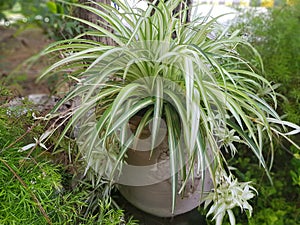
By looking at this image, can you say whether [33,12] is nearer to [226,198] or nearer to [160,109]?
[160,109]

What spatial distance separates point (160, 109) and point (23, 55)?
223 centimetres

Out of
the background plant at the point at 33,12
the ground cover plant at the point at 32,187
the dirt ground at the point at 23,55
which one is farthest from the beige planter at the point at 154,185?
the dirt ground at the point at 23,55

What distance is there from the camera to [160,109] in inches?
33.7

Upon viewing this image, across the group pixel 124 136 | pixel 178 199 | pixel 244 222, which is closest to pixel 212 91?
pixel 124 136

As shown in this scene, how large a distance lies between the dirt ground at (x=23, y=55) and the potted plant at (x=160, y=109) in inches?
65.7

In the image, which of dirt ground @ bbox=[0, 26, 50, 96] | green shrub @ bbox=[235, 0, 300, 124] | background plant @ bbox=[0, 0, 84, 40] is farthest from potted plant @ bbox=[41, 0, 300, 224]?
dirt ground @ bbox=[0, 26, 50, 96]

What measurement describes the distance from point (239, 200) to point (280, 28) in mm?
794

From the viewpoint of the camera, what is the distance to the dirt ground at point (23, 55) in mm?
2547

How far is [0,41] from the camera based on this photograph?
2.72m

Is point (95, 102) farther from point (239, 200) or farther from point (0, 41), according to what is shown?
point (0, 41)

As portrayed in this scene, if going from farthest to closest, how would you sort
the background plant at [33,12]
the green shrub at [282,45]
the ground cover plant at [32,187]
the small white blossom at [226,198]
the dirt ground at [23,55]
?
the dirt ground at [23,55] → the background plant at [33,12] → the green shrub at [282,45] → the small white blossom at [226,198] → the ground cover plant at [32,187]

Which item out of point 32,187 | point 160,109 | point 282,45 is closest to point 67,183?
point 32,187

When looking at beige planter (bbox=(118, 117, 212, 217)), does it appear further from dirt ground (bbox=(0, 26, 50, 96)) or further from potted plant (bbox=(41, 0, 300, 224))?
dirt ground (bbox=(0, 26, 50, 96))

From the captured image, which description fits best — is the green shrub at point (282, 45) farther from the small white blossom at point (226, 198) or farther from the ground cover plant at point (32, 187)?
the ground cover plant at point (32, 187)
